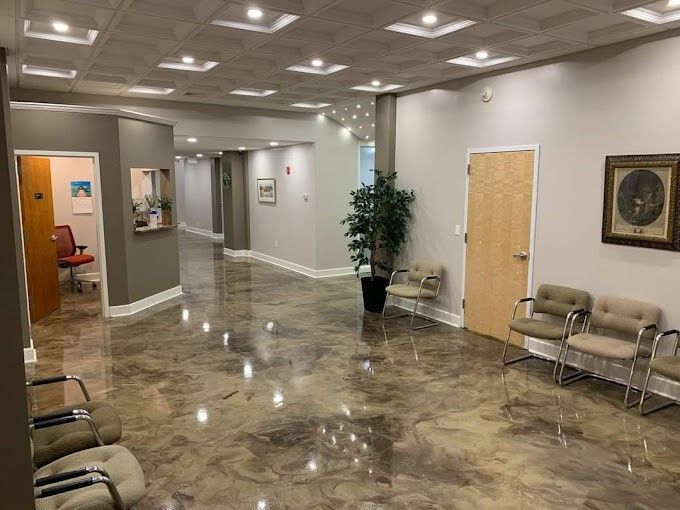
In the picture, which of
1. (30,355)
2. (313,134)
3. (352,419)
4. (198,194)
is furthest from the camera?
(198,194)

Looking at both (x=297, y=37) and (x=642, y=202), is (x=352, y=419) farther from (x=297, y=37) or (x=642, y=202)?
(x=297, y=37)

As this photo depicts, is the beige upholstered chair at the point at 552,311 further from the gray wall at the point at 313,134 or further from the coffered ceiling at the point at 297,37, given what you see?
the gray wall at the point at 313,134

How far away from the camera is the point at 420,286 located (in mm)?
6324

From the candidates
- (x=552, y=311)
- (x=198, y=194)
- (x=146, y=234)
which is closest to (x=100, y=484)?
(x=552, y=311)

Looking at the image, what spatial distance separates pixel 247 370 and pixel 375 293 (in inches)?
98.6

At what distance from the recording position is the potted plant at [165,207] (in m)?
7.48

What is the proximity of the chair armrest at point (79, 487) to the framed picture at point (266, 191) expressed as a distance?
29.5ft

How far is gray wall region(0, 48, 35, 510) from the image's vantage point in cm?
158

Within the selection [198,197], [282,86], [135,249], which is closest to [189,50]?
[282,86]

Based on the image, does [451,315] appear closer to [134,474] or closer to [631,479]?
[631,479]

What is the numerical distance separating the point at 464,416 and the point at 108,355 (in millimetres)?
3576

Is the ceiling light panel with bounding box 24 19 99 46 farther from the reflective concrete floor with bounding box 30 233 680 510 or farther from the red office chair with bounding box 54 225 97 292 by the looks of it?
the red office chair with bounding box 54 225 97 292

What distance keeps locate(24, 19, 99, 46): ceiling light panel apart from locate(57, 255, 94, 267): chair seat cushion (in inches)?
170

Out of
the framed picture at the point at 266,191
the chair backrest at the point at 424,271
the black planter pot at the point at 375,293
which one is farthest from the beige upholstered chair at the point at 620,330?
the framed picture at the point at 266,191
